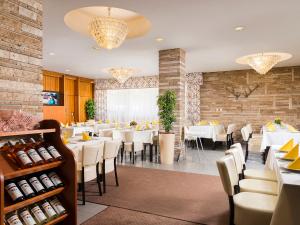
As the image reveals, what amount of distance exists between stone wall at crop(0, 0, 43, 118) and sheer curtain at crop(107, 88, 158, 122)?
8.72m

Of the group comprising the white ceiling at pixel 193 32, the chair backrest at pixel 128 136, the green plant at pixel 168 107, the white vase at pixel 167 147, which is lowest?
the white vase at pixel 167 147

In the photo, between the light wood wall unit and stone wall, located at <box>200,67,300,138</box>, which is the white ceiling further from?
the light wood wall unit

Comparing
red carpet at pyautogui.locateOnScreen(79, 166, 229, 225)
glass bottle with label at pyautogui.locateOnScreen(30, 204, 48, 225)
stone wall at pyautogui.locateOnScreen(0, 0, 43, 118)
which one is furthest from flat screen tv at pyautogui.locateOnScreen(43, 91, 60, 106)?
glass bottle with label at pyautogui.locateOnScreen(30, 204, 48, 225)

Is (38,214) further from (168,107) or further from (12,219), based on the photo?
(168,107)

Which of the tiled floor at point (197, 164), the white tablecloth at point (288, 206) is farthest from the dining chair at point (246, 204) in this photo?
the tiled floor at point (197, 164)

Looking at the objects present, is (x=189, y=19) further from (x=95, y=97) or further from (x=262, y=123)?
(x=95, y=97)

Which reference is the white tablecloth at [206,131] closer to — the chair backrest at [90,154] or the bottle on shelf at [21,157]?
the chair backrest at [90,154]

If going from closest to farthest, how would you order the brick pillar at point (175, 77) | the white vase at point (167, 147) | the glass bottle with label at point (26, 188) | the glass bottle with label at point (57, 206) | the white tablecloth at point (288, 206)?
1. the white tablecloth at point (288, 206)
2. the glass bottle with label at point (26, 188)
3. the glass bottle with label at point (57, 206)
4. the white vase at point (167, 147)
5. the brick pillar at point (175, 77)

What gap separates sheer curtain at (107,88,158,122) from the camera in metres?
11.7

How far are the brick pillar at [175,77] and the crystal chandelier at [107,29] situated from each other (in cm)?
269

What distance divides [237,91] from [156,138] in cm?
495

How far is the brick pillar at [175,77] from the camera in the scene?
254 inches

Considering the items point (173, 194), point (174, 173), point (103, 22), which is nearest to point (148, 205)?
point (173, 194)

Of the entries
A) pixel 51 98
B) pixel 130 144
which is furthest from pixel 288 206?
pixel 51 98
